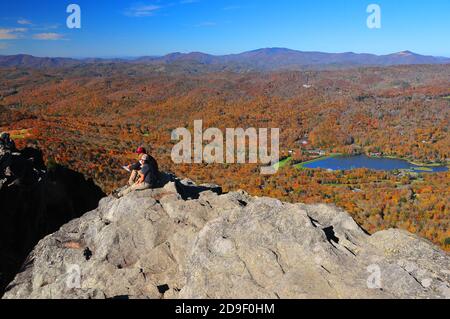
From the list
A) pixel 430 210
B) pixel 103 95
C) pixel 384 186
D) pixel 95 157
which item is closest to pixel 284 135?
pixel 384 186

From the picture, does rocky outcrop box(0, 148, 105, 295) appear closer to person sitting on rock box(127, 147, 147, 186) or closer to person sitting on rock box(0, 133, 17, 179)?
person sitting on rock box(0, 133, 17, 179)

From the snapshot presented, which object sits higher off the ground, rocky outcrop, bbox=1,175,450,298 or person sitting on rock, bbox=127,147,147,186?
person sitting on rock, bbox=127,147,147,186

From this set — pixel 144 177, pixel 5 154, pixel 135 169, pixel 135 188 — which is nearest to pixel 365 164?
pixel 135 169

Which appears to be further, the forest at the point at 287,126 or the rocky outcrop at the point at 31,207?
the forest at the point at 287,126

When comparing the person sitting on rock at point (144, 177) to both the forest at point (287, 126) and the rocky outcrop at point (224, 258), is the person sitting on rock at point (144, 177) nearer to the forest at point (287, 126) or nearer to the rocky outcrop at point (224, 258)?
the rocky outcrop at point (224, 258)

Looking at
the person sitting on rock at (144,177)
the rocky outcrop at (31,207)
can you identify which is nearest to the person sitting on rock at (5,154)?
the rocky outcrop at (31,207)

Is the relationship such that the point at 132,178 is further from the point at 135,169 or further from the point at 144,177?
the point at 144,177

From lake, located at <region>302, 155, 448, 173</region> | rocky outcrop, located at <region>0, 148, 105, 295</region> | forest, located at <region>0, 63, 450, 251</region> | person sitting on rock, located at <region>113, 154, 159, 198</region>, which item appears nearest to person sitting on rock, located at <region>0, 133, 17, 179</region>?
rocky outcrop, located at <region>0, 148, 105, 295</region>
